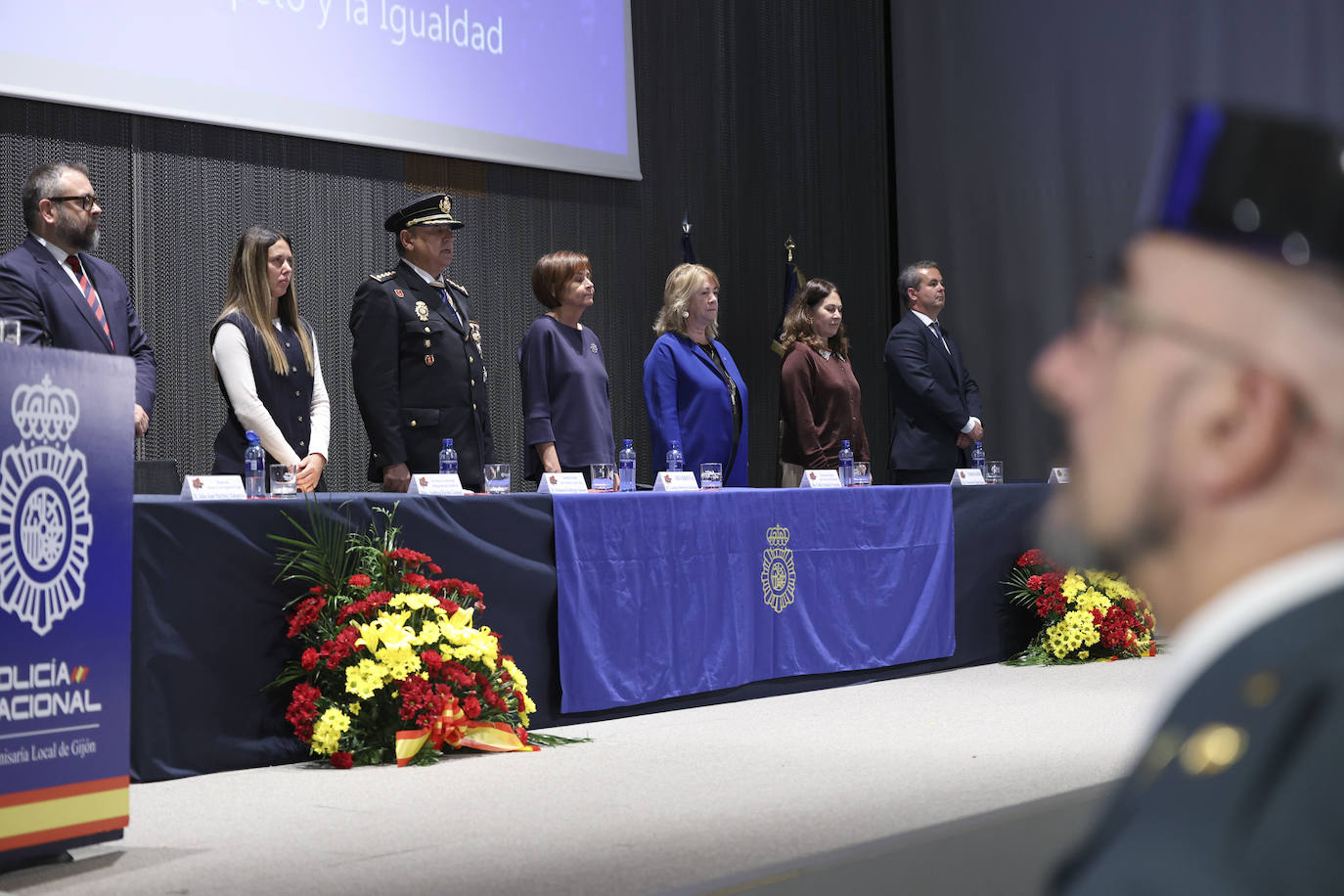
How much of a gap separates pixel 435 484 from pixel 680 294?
4.44 ft

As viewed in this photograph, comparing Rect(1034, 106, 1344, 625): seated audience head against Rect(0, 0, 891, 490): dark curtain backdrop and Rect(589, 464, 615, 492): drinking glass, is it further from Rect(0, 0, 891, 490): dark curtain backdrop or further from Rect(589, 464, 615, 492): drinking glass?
Rect(0, 0, 891, 490): dark curtain backdrop

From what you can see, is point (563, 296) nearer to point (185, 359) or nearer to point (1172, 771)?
point (185, 359)

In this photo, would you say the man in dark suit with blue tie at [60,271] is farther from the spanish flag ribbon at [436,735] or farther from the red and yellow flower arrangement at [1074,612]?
the red and yellow flower arrangement at [1074,612]

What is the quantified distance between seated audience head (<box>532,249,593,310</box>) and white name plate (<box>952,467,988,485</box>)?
1401 mm

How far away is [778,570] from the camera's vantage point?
3.94 m

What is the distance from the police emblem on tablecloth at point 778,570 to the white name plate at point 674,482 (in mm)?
263

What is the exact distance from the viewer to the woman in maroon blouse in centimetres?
478

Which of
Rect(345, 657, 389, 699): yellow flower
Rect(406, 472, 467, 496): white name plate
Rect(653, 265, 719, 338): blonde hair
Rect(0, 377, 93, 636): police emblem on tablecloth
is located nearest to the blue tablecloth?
Rect(406, 472, 467, 496): white name plate

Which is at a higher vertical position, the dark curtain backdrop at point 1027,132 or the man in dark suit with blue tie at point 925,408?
the dark curtain backdrop at point 1027,132

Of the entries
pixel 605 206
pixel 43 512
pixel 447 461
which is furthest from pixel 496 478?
pixel 605 206

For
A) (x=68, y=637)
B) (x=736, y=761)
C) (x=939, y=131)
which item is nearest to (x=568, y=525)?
(x=736, y=761)

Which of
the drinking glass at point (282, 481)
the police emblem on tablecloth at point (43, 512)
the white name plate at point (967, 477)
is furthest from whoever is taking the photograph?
the white name plate at point (967, 477)

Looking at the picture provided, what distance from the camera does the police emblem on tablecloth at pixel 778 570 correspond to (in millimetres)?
3906

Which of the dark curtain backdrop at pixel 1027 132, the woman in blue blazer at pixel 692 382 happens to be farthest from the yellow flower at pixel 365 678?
the dark curtain backdrop at pixel 1027 132
